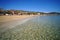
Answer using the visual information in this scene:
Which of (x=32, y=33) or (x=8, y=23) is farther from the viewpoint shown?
(x=8, y=23)

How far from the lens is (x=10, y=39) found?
7.87 meters

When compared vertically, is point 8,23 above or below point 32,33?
below

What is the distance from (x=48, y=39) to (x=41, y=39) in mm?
608

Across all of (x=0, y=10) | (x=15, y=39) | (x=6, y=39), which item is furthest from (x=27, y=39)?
(x=0, y=10)

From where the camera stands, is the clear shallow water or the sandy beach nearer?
the clear shallow water

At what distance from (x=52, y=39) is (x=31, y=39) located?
1802 millimetres

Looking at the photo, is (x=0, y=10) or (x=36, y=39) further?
(x=0, y=10)

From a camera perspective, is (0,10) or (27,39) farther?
(0,10)

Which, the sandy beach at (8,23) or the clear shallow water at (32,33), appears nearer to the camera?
the clear shallow water at (32,33)

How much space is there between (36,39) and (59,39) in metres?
1.95

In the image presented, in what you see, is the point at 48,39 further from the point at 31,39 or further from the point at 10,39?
the point at 10,39

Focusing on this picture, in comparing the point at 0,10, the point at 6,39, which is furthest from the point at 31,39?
the point at 0,10

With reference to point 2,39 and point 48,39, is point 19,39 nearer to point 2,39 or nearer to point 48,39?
point 2,39

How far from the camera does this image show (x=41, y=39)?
8.00 metres
